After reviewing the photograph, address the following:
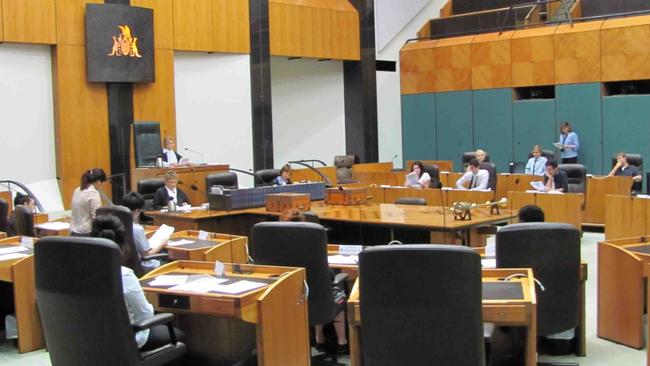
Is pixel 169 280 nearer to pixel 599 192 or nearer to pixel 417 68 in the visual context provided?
pixel 599 192

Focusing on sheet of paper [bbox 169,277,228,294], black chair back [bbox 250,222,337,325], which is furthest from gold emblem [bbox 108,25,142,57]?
sheet of paper [bbox 169,277,228,294]

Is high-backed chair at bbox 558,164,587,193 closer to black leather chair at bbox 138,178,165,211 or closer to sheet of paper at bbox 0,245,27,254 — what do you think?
black leather chair at bbox 138,178,165,211

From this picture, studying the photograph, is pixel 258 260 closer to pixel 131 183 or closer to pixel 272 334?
pixel 272 334

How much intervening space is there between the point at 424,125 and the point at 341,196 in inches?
359

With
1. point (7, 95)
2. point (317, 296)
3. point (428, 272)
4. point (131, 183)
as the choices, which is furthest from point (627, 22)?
point (428, 272)

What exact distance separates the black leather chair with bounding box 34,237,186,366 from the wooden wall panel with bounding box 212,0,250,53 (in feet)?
39.5

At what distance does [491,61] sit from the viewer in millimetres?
16562

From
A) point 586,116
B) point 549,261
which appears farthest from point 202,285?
point 586,116

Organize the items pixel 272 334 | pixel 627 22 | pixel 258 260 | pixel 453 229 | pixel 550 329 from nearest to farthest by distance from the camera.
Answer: pixel 272 334 < pixel 550 329 < pixel 258 260 < pixel 453 229 < pixel 627 22

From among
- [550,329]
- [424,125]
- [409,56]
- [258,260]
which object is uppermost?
[409,56]

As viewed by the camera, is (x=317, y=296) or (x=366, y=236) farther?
(x=366, y=236)

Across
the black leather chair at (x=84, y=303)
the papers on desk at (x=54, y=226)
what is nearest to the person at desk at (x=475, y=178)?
the papers on desk at (x=54, y=226)

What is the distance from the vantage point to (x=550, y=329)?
184 inches

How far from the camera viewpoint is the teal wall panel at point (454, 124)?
1720 cm
